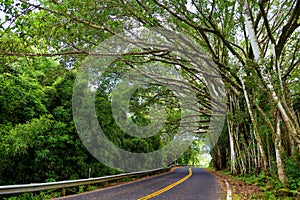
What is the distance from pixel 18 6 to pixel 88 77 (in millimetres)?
6621

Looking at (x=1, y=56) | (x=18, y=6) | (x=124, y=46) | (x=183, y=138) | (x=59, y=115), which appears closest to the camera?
(x=18, y=6)

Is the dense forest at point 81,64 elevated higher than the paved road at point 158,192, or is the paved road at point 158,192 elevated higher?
the dense forest at point 81,64

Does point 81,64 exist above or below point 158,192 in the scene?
above

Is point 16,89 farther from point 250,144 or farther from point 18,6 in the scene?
point 250,144

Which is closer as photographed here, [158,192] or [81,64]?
[158,192]

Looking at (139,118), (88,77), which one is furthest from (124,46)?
(139,118)

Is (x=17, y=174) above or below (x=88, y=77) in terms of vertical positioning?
Answer: below

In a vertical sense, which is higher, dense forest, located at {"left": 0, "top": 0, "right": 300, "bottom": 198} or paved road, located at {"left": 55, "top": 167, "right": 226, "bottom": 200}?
dense forest, located at {"left": 0, "top": 0, "right": 300, "bottom": 198}

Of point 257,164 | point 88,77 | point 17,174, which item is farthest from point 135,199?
point 257,164

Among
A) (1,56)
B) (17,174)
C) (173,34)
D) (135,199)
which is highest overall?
(173,34)

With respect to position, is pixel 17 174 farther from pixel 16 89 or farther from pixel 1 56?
pixel 1 56

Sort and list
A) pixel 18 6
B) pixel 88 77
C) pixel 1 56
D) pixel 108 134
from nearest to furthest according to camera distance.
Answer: pixel 18 6 < pixel 1 56 < pixel 88 77 < pixel 108 134

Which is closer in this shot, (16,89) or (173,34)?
(16,89)

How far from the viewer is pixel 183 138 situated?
34906 mm
